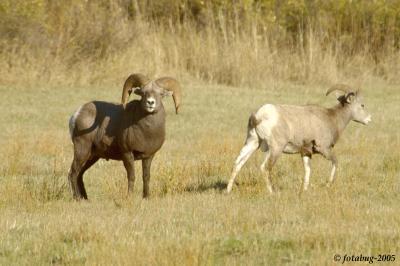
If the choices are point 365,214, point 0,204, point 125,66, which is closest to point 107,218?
point 0,204

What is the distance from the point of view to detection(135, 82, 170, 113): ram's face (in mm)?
12188

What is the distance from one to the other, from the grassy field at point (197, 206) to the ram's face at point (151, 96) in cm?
113

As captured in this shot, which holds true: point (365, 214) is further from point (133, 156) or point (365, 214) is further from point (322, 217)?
point (133, 156)

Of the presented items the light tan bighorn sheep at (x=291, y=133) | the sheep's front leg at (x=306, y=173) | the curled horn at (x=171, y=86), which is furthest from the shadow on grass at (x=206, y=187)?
the curled horn at (x=171, y=86)

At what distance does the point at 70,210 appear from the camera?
11.3 metres

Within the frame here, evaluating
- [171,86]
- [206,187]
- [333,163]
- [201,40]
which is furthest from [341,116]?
[201,40]

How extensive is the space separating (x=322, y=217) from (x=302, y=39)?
19.1m

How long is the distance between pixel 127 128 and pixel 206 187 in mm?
1574

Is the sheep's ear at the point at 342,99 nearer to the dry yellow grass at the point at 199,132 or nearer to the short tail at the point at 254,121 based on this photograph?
the dry yellow grass at the point at 199,132

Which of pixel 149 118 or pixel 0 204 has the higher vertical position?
pixel 149 118

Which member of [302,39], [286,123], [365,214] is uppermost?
[302,39]

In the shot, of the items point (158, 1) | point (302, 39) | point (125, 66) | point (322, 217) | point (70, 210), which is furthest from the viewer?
point (158, 1)

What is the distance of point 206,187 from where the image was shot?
43.9 ft

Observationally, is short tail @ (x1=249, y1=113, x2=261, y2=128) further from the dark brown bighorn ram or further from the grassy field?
the dark brown bighorn ram
